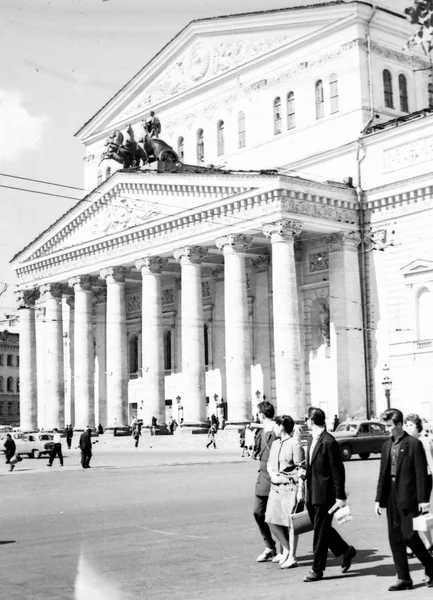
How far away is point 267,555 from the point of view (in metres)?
12.1

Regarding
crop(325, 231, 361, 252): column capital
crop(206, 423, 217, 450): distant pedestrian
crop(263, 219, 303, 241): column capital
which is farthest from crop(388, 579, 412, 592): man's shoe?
crop(325, 231, 361, 252): column capital

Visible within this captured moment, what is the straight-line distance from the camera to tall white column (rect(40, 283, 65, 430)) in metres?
64.0

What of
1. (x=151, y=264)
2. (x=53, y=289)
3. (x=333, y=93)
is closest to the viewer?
(x=333, y=93)

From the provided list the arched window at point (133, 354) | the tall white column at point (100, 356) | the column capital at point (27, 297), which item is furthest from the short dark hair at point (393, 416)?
the column capital at point (27, 297)

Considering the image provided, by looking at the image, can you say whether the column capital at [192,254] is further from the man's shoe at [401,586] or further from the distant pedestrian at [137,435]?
the man's shoe at [401,586]

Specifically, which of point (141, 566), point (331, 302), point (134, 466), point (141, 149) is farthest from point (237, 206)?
point (141, 566)

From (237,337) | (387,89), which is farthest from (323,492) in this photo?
(387,89)

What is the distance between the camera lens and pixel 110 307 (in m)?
59.0

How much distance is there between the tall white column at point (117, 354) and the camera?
190ft

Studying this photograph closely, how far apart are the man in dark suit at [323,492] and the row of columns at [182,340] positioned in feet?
116

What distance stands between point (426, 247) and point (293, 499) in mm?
36803

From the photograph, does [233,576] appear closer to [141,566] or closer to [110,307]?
[141,566]

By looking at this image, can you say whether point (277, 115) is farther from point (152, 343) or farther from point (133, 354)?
point (133, 354)

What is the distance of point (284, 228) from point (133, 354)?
24.2 metres
